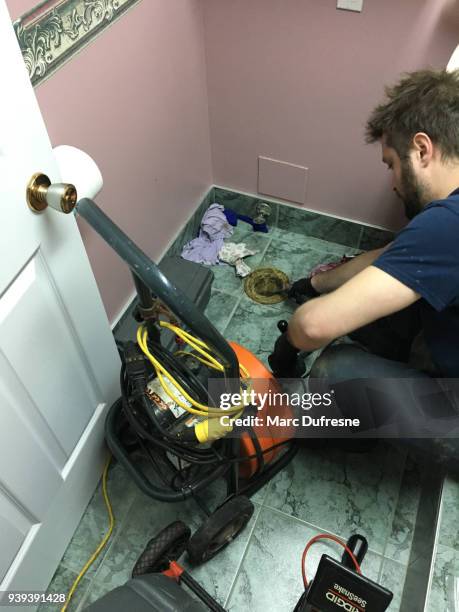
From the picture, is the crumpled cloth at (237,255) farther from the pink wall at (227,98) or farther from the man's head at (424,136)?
the man's head at (424,136)

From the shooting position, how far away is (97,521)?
1.28 metres

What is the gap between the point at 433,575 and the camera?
989mm

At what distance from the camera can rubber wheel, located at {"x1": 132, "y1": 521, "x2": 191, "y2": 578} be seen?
108 cm

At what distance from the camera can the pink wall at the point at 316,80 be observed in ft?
4.38

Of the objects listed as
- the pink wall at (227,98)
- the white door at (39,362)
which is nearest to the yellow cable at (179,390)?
the white door at (39,362)

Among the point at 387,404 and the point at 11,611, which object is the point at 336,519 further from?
the point at 11,611

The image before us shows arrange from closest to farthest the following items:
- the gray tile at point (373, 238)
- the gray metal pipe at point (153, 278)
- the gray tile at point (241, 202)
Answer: the gray metal pipe at point (153, 278) → the gray tile at point (373, 238) → the gray tile at point (241, 202)

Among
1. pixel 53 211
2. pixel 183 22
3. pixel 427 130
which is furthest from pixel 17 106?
pixel 183 22

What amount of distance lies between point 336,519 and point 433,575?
12.4 inches

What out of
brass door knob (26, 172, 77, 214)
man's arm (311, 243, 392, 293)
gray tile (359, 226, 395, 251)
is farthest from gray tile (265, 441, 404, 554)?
brass door knob (26, 172, 77, 214)

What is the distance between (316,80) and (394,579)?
1.44 m

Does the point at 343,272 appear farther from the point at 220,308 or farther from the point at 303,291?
the point at 220,308

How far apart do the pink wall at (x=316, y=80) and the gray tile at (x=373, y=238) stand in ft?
0.14


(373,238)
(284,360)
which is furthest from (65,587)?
(373,238)
